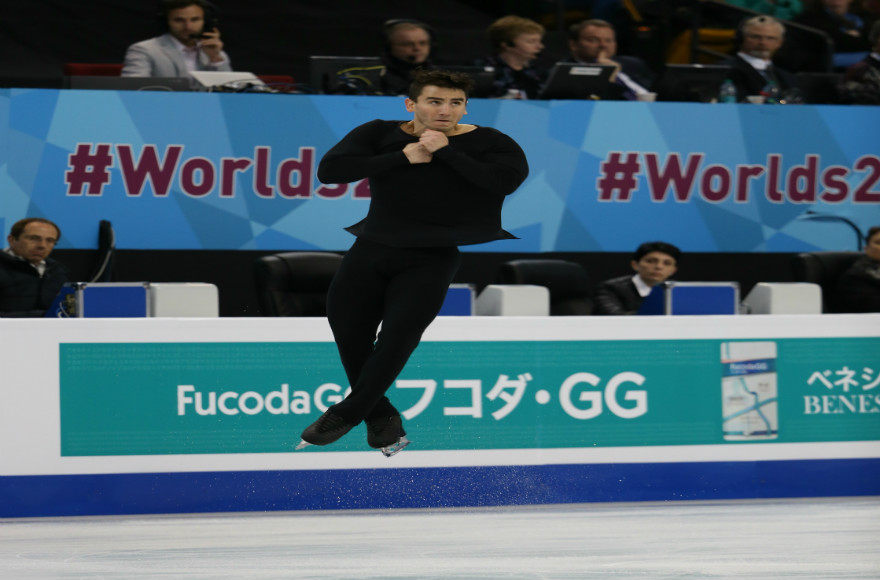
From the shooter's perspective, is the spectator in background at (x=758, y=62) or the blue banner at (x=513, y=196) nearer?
the blue banner at (x=513, y=196)

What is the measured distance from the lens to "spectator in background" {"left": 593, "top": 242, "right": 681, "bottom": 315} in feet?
25.1

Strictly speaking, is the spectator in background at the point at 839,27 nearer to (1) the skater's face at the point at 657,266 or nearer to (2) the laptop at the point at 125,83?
(1) the skater's face at the point at 657,266

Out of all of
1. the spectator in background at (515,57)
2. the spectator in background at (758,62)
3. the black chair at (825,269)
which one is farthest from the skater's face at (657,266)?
the spectator in background at (758,62)

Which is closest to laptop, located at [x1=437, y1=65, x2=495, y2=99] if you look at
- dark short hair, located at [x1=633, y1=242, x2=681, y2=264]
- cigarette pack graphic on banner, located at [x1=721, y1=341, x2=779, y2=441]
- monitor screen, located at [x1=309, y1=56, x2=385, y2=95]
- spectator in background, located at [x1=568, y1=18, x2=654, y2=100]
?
monitor screen, located at [x1=309, y1=56, x2=385, y2=95]

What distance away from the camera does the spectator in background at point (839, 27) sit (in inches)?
444

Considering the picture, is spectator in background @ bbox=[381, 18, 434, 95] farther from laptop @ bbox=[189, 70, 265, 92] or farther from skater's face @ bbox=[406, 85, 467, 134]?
skater's face @ bbox=[406, 85, 467, 134]

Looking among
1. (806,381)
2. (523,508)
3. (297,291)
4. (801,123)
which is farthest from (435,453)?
(801,123)

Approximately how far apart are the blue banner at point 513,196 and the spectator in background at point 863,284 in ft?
3.65

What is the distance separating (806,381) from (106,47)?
21.1 ft

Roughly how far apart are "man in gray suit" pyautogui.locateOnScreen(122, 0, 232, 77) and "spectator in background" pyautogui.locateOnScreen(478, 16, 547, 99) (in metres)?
1.86

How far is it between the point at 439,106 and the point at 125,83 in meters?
4.51

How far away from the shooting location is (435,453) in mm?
6574

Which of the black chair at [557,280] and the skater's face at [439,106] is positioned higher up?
the skater's face at [439,106]

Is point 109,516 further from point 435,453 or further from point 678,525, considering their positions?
point 678,525
